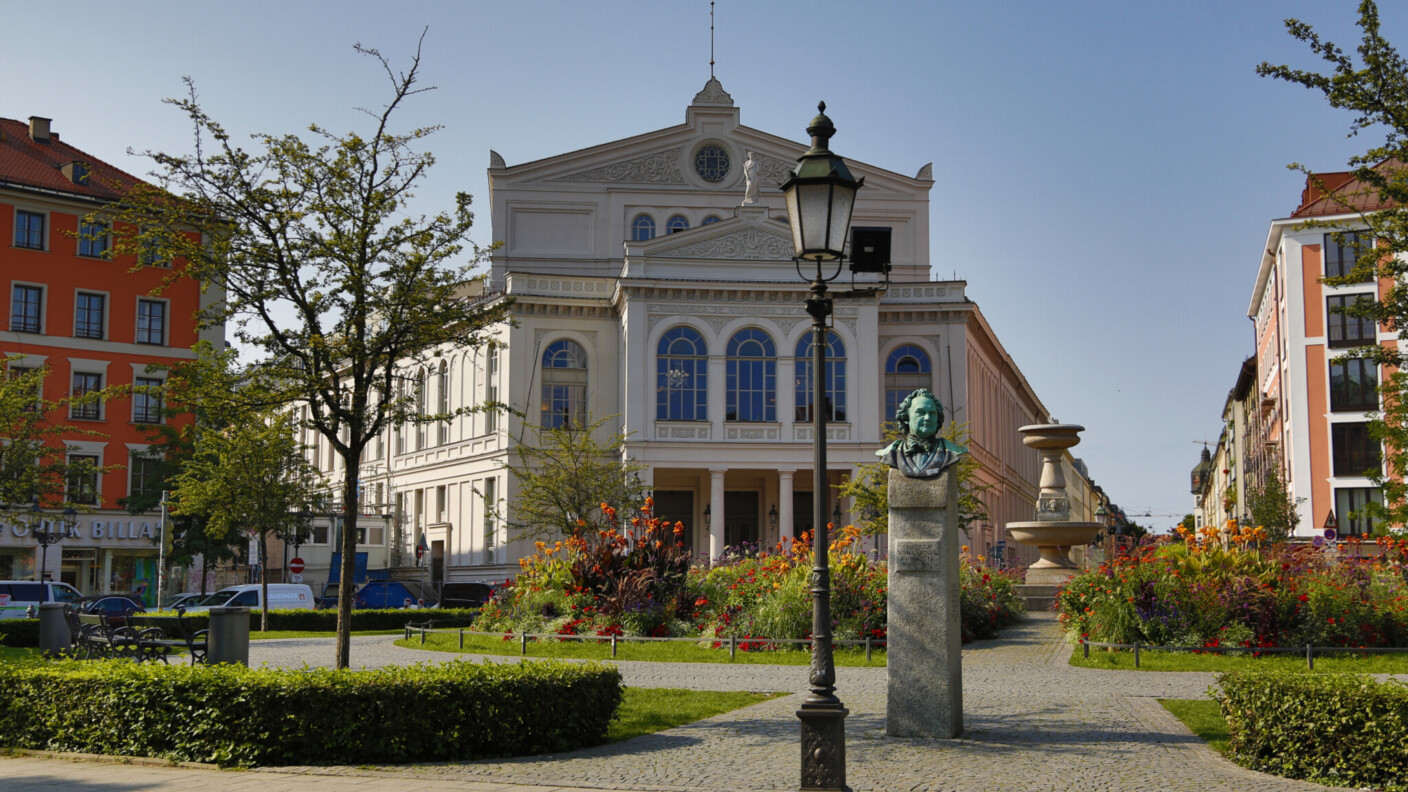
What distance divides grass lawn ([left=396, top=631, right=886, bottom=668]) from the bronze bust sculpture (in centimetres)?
763

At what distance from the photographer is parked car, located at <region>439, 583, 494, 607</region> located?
43734 mm

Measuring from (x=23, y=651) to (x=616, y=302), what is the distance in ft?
124

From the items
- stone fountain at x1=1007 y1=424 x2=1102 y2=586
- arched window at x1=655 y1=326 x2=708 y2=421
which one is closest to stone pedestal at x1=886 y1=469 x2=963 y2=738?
stone fountain at x1=1007 y1=424 x2=1102 y2=586

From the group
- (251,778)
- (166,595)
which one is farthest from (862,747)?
(166,595)

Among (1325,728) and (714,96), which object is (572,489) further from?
(1325,728)

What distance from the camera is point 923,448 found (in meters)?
11.8

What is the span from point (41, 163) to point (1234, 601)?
49406 millimetres

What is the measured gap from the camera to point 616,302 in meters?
52.0

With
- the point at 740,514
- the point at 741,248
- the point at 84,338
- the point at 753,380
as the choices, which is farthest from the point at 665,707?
the point at 84,338

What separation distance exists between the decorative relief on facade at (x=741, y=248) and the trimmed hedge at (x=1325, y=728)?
40.6 m

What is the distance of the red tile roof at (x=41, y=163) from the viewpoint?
50.6 m

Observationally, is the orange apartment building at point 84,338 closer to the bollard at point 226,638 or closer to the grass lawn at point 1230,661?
the bollard at point 226,638

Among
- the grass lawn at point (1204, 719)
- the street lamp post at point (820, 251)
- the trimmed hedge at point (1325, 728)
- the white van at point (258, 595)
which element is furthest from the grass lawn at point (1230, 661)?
the white van at point (258, 595)

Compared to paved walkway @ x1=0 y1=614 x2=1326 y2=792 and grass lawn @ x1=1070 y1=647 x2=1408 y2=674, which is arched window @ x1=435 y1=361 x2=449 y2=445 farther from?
paved walkway @ x1=0 y1=614 x2=1326 y2=792
